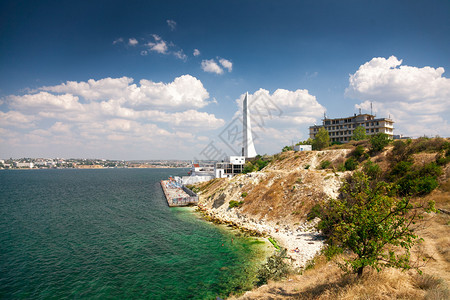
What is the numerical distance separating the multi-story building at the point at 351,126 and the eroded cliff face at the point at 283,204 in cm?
3490

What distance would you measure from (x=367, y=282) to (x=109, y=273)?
22.9 metres

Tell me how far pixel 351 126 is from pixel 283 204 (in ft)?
216

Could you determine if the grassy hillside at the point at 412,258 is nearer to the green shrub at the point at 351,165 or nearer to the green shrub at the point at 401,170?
the green shrub at the point at 401,170

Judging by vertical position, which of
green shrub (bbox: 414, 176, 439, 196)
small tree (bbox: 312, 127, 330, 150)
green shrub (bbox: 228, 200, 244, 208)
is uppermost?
small tree (bbox: 312, 127, 330, 150)

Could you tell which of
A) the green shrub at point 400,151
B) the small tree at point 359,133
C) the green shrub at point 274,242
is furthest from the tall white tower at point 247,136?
the green shrub at point 274,242

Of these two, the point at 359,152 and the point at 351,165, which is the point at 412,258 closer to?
the point at 351,165

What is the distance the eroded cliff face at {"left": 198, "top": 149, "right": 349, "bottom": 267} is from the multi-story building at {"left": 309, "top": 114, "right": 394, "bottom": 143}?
34.9 metres

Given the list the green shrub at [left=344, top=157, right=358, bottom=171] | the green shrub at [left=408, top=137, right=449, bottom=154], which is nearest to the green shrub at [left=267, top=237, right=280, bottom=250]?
the green shrub at [left=344, top=157, right=358, bottom=171]

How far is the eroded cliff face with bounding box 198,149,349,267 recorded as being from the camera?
98.9 feet

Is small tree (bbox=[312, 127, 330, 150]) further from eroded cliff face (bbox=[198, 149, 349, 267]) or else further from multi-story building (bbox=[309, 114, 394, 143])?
eroded cliff face (bbox=[198, 149, 349, 267])

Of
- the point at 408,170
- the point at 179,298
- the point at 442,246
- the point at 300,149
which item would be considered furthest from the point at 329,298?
the point at 300,149

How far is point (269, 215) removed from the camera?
3959 cm

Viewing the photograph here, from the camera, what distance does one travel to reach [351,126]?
89562 millimetres

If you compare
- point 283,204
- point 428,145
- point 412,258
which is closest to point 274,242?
point 283,204
